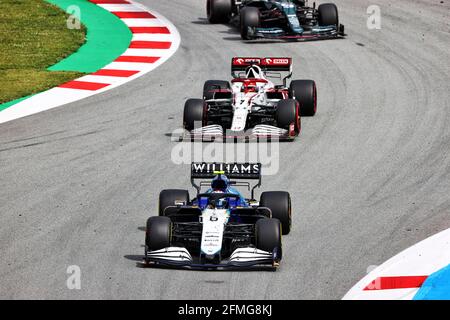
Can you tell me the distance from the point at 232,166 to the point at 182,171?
3356mm

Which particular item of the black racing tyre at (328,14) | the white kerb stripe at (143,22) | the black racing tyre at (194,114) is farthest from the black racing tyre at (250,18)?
the black racing tyre at (194,114)

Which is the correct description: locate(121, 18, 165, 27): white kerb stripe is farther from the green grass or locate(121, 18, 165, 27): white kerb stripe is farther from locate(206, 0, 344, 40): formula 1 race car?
locate(206, 0, 344, 40): formula 1 race car

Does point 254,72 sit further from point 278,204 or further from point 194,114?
point 278,204

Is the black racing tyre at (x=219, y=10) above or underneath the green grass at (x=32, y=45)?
above

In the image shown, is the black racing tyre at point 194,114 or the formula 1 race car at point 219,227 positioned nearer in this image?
the formula 1 race car at point 219,227

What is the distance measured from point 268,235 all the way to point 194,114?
706 cm

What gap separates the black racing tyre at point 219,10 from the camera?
31703 millimetres

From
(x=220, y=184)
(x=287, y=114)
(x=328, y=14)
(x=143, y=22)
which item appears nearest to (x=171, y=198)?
(x=220, y=184)

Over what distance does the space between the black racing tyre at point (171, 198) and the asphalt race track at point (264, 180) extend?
53 cm

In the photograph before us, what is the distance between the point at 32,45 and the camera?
1161 inches

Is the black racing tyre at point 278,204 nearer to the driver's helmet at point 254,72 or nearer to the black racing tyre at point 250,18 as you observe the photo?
the driver's helmet at point 254,72

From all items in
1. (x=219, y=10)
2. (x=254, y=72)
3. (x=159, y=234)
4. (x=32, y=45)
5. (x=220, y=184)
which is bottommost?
(x=32, y=45)

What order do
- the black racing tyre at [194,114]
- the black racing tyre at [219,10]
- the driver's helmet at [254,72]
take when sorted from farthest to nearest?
the black racing tyre at [219,10] < the driver's helmet at [254,72] < the black racing tyre at [194,114]

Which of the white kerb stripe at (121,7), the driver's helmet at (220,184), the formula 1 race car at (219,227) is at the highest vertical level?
the driver's helmet at (220,184)
